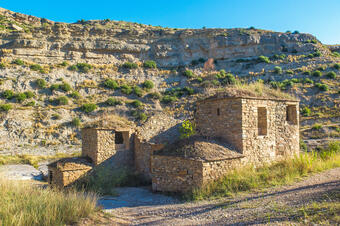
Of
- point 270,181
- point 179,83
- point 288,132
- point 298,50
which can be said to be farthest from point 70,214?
point 298,50

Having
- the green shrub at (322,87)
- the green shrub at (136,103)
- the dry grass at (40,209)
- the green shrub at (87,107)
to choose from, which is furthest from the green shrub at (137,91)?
the dry grass at (40,209)

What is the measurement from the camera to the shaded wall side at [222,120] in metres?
9.91

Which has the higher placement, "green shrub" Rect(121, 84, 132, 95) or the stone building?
Answer: "green shrub" Rect(121, 84, 132, 95)

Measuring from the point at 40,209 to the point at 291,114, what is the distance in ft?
35.0

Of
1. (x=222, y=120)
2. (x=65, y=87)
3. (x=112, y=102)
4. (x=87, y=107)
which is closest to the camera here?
(x=222, y=120)

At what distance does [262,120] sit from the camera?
10688 millimetres

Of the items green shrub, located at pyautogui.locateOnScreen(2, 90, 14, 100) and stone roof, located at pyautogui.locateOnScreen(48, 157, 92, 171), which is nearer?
stone roof, located at pyautogui.locateOnScreen(48, 157, 92, 171)

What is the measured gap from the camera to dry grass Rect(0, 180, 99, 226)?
17.8 ft

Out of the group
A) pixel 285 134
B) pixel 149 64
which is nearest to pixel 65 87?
pixel 149 64

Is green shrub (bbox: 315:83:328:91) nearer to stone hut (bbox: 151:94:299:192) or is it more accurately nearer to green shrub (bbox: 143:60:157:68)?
green shrub (bbox: 143:60:157:68)

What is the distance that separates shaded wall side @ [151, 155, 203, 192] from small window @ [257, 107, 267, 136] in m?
3.60

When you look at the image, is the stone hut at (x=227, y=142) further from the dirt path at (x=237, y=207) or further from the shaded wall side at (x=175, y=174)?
the dirt path at (x=237, y=207)

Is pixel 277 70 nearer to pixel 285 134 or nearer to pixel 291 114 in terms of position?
pixel 291 114

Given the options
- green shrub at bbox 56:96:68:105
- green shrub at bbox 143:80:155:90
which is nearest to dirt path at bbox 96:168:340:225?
green shrub at bbox 56:96:68:105
